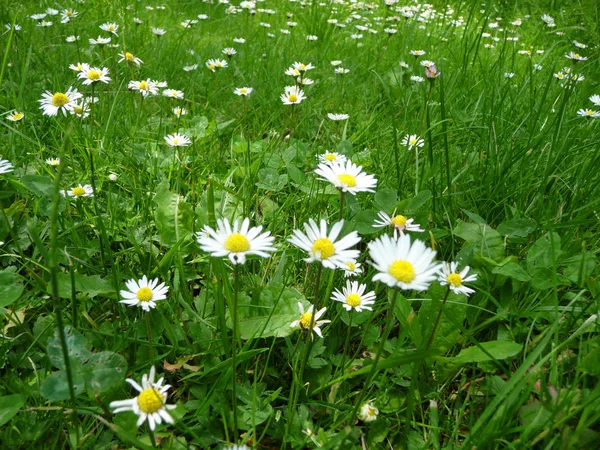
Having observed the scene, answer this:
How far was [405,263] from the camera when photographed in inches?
34.0

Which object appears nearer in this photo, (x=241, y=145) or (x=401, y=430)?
(x=401, y=430)

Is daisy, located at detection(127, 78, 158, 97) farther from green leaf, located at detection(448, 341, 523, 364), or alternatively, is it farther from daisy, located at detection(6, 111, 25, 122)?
green leaf, located at detection(448, 341, 523, 364)

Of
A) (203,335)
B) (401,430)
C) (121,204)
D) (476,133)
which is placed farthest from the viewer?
(476,133)

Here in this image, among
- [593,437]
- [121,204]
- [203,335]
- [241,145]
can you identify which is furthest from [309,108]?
[593,437]

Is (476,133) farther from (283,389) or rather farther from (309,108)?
(283,389)

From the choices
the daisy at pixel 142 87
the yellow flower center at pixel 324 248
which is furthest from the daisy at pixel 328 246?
the daisy at pixel 142 87

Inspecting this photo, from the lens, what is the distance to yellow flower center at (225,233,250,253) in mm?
956

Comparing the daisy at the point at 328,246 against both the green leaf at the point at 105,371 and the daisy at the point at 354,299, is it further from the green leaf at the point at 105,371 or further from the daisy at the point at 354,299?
the green leaf at the point at 105,371

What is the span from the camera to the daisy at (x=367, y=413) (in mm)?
1032

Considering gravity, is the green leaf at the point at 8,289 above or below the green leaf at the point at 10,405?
above

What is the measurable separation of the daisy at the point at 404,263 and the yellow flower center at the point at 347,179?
30cm

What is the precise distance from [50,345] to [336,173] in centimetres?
74

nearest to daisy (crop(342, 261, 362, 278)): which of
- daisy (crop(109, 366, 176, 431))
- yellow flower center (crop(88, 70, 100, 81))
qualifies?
daisy (crop(109, 366, 176, 431))

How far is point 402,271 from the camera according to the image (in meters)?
0.85
